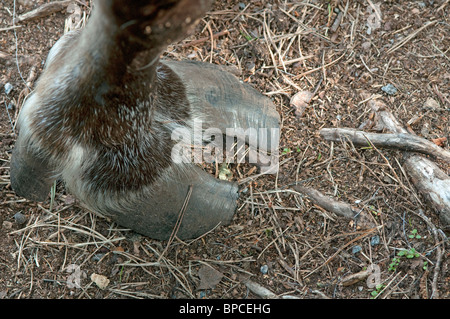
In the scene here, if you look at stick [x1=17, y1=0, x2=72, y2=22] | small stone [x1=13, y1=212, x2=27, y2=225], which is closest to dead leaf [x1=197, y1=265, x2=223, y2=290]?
small stone [x1=13, y1=212, x2=27, y2=225]

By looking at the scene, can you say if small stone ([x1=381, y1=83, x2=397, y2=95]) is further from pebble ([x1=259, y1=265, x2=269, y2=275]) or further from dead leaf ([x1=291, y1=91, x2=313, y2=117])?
pebble ([x1=259, y1=265, x2=269, y2=275])

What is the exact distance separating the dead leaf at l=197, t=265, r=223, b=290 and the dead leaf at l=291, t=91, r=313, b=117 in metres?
1.08

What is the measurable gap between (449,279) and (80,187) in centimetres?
188

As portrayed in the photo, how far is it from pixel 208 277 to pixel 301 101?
3.95ft

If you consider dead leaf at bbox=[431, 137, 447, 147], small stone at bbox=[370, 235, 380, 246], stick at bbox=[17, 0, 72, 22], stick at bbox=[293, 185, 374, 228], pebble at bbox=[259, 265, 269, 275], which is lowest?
pebble at bbox=[259, 265, 269, 275]

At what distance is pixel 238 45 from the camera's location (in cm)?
278

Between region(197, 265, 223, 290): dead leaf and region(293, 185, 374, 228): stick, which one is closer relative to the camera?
region(197, 265, 223, 290): dead leaf

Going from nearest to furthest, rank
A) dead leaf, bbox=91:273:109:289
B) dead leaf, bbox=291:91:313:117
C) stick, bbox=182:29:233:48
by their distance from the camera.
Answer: dead leaf, bbox=91:273:109:289 < dead leaf, bbox=291:91:313:117 < stick, bbox=182:29:233:48

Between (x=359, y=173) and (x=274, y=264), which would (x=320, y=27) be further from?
(x=274, y=264)

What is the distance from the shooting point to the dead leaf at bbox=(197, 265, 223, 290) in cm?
219
